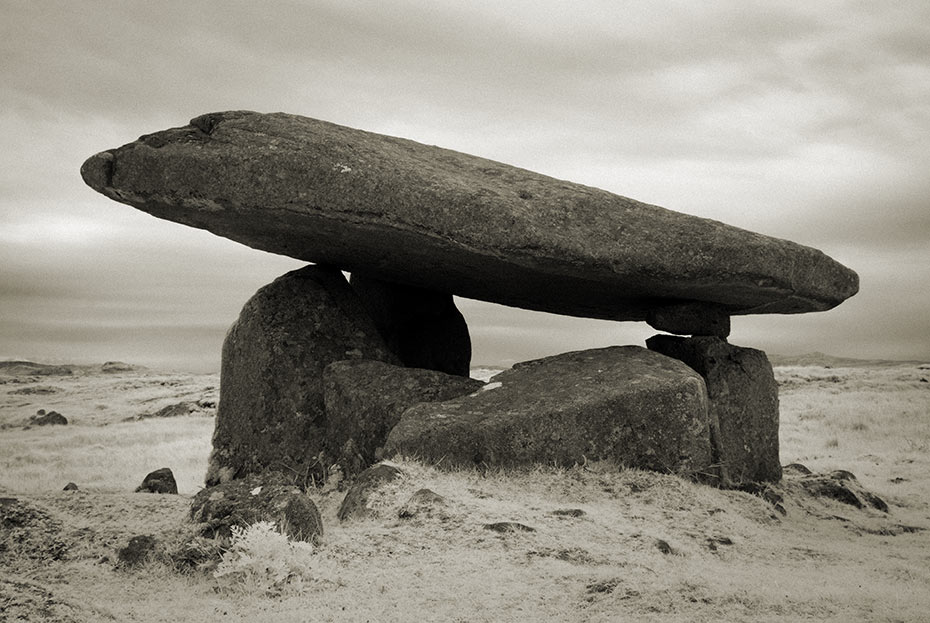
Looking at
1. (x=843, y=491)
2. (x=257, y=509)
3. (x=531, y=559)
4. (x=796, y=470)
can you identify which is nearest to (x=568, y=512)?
(x=531, y=559)

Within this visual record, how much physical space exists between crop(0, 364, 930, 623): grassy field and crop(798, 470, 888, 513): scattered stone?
0.72 ft

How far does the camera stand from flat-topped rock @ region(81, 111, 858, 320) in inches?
392

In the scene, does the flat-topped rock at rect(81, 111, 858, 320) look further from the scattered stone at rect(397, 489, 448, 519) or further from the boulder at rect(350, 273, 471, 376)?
the scattered stone at rect(397, 489, 448, 519)

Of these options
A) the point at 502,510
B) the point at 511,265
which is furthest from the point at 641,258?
the point at 502,510

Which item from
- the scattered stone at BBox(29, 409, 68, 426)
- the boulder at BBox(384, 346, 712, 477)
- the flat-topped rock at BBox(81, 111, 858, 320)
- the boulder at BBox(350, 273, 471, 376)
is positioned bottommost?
the scattered stone at BBox(29, 409, 68, 426)

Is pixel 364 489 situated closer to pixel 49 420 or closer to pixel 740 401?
pixel 740 401

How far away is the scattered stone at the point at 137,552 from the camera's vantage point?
6988mm

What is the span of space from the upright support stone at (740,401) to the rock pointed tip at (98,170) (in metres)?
7.99

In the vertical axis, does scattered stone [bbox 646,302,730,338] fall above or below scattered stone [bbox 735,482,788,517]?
above

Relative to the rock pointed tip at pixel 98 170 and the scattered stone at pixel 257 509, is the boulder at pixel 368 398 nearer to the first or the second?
the scattered stone at pixel 257 509

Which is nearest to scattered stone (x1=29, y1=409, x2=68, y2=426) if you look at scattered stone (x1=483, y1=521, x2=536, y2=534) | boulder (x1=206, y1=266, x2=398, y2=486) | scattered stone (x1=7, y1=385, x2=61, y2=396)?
scattered stone (x1=7, y1=385, x2=61, y2=396)

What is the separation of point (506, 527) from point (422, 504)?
887mm

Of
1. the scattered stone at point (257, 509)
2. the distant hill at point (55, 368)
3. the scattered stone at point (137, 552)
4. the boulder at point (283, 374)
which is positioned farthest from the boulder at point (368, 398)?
the distant hill at point (55, 368)

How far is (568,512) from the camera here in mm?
8281
